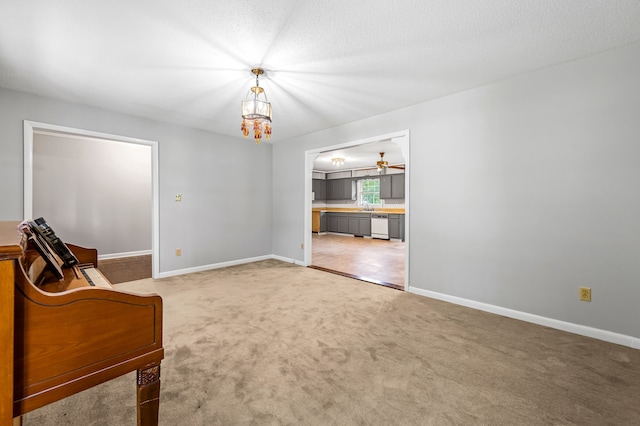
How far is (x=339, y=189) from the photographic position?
10617 mm

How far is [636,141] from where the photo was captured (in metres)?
2.29

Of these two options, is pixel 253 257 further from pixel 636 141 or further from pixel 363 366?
pixel 636 141

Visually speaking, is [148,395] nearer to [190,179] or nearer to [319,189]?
[190,179]

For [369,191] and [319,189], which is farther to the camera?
[319,189]

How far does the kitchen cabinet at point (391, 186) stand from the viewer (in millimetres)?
8859

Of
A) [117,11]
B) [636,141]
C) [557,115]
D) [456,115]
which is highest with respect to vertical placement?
[117,11]

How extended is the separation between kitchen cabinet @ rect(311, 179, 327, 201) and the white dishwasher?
259 cm

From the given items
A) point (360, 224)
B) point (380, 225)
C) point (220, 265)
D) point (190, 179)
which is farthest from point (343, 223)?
point (190, 179)

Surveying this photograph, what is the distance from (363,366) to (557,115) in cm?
283

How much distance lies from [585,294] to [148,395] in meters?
3.34

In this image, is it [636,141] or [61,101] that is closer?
[636,141]

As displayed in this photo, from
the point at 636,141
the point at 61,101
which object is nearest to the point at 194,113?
the point at 61,101

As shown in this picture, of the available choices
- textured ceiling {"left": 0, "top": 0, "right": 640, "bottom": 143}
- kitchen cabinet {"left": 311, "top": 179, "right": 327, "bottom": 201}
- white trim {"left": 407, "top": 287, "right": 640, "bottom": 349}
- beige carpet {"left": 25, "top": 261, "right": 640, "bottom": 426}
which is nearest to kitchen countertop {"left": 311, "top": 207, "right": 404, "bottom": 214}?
kitchen cabinet {"left": 311, "top": 179, "right": 327, "bottom": 201}

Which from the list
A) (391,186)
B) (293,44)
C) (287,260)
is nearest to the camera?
(293,44)
